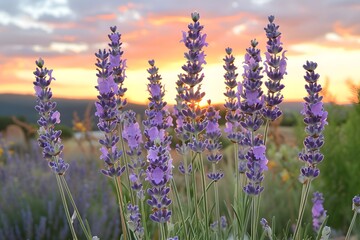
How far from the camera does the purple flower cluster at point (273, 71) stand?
8.28 feet

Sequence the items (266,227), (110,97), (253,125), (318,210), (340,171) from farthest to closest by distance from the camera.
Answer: (340,171) < (318,210) < (266,227) < (110,97) < (253,125)

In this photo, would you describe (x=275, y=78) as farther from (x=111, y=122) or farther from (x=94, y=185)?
(x=94, y=185)

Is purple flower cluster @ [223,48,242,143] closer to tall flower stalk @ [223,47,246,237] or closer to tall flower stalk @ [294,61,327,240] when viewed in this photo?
tall flower stalk @ [223,47,246,237]

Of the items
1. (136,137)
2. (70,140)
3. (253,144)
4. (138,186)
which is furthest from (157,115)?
(70,140)

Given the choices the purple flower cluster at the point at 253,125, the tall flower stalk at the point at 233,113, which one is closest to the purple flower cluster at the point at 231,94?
the tall flower stalk at the point at 233,113

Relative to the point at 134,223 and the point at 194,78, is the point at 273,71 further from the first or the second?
the point at 134,223

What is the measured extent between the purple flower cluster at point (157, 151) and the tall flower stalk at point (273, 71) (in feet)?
1.56

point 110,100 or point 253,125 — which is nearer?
point 253,125

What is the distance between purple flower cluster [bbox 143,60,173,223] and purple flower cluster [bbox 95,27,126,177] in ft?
0.46

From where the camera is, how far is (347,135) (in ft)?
21.1

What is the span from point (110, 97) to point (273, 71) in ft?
2.33

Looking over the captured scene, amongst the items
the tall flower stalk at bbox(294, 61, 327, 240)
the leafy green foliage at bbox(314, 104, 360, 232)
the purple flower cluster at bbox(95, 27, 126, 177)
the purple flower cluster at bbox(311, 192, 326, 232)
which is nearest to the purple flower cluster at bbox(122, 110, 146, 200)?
the purple flower cluster at bbox(95, 27, 126, 177)

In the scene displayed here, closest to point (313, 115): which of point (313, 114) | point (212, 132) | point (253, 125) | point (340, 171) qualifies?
point (313, 114)

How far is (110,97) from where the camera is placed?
2.59 m
